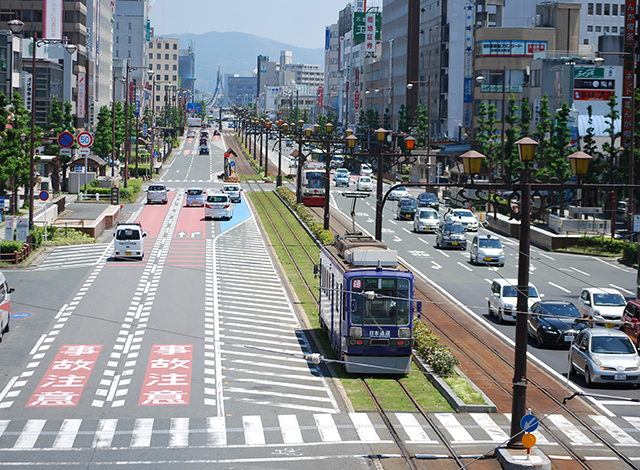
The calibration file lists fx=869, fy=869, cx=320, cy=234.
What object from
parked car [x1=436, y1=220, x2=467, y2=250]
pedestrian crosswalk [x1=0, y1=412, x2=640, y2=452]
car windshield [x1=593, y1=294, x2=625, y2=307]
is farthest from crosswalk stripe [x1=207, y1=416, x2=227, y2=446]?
parked car [x1=436, y1=220, x2=467, y2=250]

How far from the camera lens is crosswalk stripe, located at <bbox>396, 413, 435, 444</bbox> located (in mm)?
20422

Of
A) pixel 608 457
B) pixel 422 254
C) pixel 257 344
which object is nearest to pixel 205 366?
pixel 257 344

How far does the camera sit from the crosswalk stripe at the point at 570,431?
68.3 ft

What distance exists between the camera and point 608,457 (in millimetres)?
19609

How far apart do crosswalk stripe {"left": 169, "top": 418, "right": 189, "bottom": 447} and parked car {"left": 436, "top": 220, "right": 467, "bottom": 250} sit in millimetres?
38165

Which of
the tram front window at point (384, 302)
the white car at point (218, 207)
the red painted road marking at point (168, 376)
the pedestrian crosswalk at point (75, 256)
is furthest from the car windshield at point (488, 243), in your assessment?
the tram front window at point (384, 302)

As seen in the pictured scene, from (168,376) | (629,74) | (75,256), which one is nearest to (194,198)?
(75,256)

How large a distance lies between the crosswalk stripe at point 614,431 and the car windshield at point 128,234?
31293 millimetres

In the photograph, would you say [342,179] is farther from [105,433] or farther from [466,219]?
[105,433]

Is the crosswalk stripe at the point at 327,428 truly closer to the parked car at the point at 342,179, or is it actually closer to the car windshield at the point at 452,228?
the car windshield at the point at 452,228

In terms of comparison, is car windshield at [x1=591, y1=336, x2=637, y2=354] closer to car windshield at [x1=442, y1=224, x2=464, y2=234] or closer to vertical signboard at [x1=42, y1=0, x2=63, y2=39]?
car windshield at [x1=442, y1=224, x2=464, y2=234]

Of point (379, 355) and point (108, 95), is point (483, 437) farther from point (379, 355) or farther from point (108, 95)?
point (108, 95)

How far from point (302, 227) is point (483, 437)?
1752 inches

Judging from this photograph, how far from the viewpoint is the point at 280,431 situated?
21.0 meters
